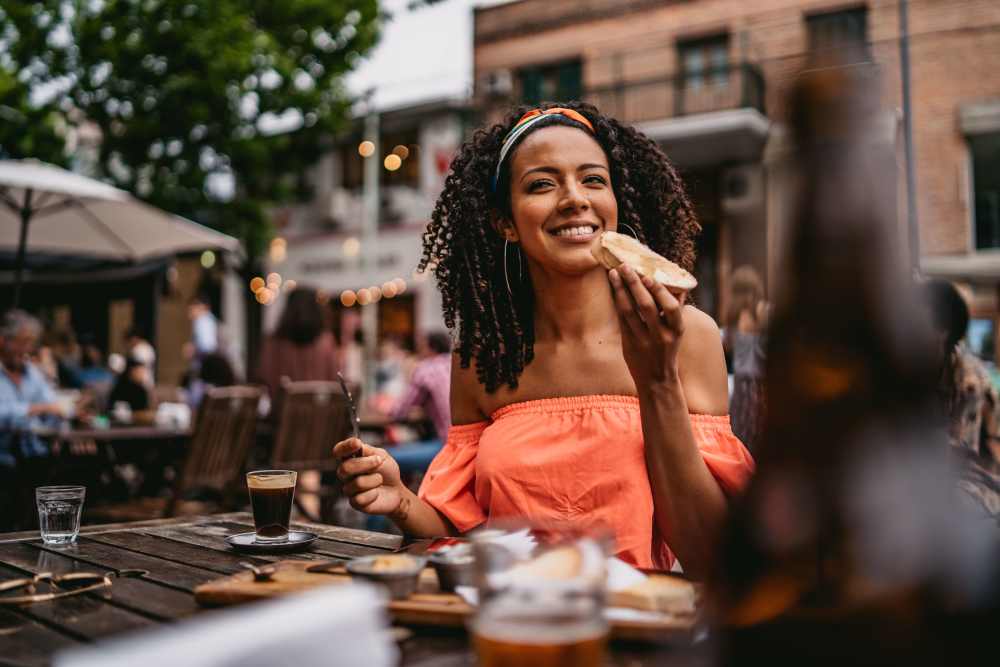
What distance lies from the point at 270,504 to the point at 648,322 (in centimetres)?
95

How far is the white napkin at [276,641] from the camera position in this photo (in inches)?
24.7

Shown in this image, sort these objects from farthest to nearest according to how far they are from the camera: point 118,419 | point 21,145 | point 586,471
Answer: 1. point 21,145
2. point 118,419
3. point 586,471

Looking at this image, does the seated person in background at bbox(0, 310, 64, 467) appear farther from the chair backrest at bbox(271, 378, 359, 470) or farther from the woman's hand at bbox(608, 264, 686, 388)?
the woman's hand at bbox(608, 264, 686, 388)

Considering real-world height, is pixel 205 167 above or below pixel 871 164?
above

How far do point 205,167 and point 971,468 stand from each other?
12.4 metres

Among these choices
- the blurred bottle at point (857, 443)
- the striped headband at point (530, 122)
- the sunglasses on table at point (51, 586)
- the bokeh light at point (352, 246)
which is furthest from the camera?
the bokeh light at point (352, 246)

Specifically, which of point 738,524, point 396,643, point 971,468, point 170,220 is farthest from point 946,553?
point 170,220

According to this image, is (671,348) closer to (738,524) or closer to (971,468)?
(738,524)

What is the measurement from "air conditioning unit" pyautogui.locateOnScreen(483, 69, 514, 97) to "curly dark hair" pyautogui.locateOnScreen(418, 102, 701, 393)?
14.6 metres

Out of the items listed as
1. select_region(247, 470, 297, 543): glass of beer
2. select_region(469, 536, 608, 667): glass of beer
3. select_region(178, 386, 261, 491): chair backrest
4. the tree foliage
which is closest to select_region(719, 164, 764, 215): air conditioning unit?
the tree foliage

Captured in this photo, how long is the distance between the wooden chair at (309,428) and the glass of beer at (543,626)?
15.3ft

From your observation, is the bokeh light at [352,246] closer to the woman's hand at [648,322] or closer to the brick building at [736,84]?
the brick building at [736,84]

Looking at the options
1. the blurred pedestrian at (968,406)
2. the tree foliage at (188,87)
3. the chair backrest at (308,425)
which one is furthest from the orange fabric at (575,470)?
the tree foliage at (188,87)

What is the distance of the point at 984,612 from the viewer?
0.78 metres
